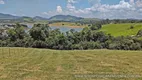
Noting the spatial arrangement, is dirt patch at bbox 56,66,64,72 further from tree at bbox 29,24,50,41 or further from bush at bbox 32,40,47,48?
tree at bbox 29,24,50,41

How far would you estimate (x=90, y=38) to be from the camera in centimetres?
7588

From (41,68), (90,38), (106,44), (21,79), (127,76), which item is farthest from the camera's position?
(90,38)

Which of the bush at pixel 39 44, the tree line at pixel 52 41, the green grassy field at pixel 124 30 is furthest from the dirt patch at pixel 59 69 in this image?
the green grassy field at pixel 124 30

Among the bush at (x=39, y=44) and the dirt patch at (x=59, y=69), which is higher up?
the dirt patch at (x=59, y=69)

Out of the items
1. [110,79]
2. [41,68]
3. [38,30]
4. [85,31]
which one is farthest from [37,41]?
[110,79]

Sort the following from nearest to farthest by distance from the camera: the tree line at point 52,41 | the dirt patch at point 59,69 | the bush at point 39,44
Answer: the dirt patch at point 59,69
the bush at point 39,44
the tree line at point 52,41

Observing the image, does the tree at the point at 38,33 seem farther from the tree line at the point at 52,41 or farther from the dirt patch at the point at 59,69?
the dirt patch at the point at 59,69

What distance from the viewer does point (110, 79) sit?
49.5 feet

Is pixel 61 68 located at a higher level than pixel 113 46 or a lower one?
higher

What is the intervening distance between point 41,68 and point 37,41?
156 feet

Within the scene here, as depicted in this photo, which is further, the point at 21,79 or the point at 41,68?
the point at 41,68

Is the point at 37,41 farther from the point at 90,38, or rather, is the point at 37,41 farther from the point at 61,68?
the point at 61,68

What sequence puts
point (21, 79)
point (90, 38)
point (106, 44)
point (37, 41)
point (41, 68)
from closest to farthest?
point (21, 79) → point (41, 68) → point (37, 41) → point (106, 44) → point (90, 38)

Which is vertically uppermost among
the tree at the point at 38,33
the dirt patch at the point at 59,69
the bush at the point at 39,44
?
the dirt patch at the point at 59,69
